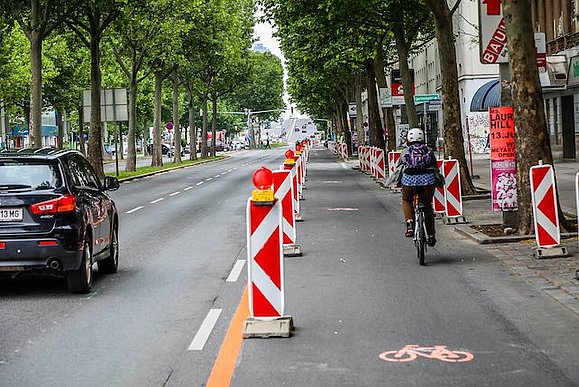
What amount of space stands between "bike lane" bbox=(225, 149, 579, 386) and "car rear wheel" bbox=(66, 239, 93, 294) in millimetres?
2121

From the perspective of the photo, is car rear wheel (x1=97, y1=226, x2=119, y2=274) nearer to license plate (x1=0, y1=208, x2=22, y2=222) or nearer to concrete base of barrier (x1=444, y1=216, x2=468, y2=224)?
license plate (x1=0, y1=208, x2=22, y2=222)

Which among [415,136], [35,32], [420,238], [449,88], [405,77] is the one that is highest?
[35,32]

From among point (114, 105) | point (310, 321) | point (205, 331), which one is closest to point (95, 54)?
Answer: point (114, 105)

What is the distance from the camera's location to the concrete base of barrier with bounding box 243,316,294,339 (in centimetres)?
841

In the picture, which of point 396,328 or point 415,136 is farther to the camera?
point 415,136

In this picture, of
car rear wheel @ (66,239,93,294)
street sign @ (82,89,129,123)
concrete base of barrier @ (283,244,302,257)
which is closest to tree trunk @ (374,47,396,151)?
street sign @ (82,89,129,123)

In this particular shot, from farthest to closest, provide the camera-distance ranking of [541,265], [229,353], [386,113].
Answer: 1. [386,113]
2. [541,265]
3. [229,353]

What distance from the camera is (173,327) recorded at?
9016 millimetres

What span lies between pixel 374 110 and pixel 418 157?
1419 inches

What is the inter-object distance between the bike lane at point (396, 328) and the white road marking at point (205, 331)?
35 centimetres

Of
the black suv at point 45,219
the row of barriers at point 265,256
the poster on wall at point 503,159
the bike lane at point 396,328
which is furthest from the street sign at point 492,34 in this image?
the row of barriers at point 265,256

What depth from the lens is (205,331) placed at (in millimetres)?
8758

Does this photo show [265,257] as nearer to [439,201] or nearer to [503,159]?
[503,159]

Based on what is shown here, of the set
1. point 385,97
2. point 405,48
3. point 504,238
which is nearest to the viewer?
point 504,238
